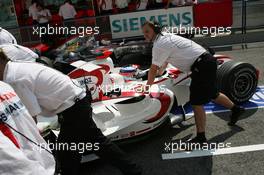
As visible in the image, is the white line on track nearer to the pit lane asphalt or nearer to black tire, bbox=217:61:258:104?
the pit lane asphalt

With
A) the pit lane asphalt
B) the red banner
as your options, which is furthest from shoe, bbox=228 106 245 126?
the red banner

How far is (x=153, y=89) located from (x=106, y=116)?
76 centimetres

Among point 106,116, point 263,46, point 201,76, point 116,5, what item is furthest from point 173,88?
point 116,5

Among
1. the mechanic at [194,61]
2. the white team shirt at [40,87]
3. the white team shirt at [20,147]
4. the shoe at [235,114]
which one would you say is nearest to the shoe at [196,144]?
the mechanic at [194,61]

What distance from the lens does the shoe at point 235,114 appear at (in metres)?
4.85

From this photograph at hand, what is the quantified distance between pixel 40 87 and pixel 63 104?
336 millimetres

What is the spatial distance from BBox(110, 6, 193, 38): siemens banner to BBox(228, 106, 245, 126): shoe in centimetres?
622

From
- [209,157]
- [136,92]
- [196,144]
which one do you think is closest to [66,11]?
[136,92]

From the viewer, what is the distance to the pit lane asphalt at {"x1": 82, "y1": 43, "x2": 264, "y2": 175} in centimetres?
392

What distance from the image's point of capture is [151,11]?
10805 millimetres

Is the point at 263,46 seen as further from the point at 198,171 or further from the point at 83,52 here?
the point at 198,171

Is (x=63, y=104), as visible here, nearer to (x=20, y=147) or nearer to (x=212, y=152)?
(x=20, y=147)

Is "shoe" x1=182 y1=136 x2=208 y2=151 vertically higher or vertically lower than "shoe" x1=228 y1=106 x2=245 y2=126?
lower

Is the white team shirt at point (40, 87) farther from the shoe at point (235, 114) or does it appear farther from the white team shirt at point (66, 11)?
the white team shirt at point (66, 11)
